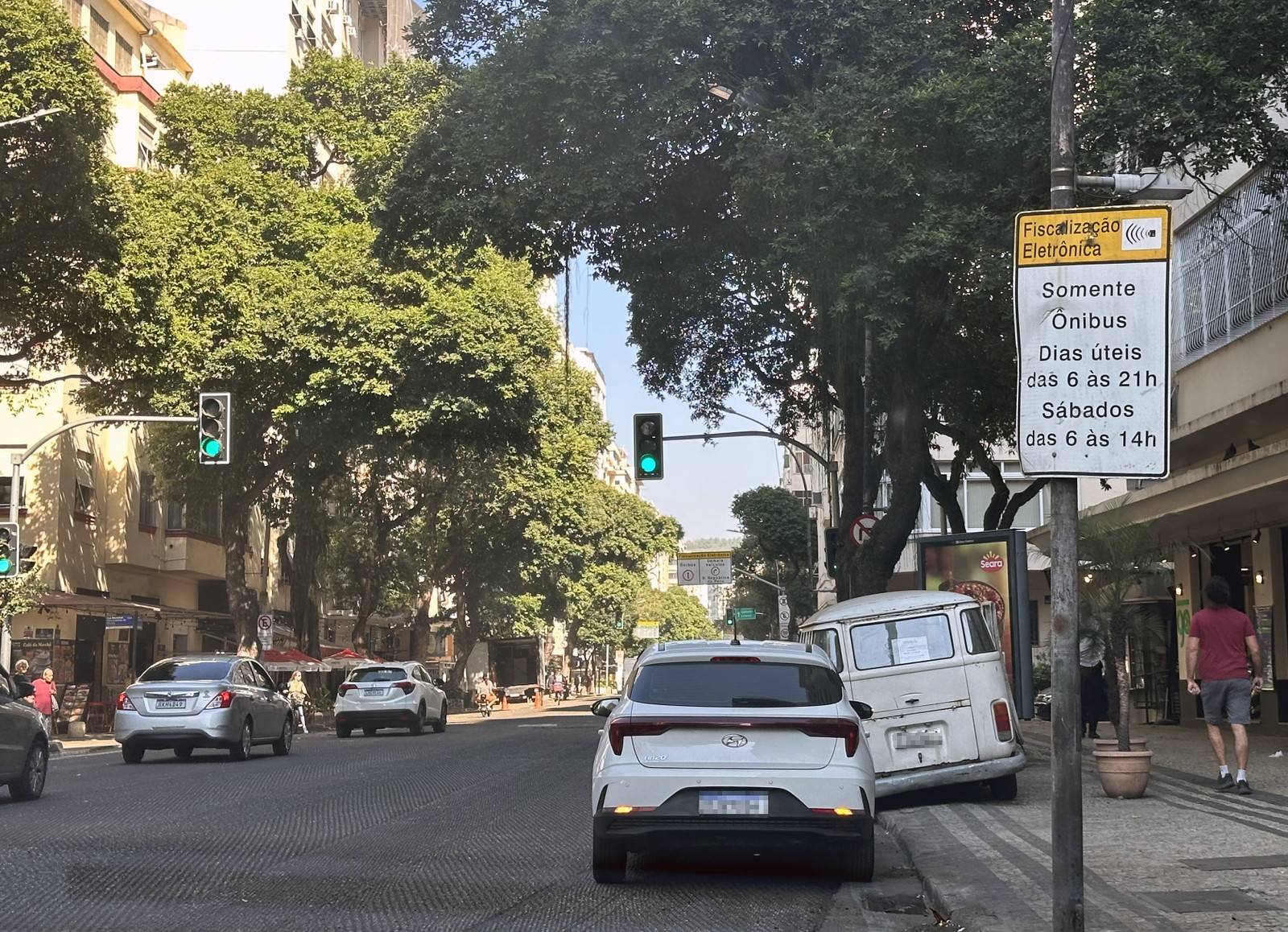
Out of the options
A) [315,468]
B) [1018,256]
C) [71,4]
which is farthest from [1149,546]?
[71,4]

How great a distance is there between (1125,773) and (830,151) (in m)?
7.98

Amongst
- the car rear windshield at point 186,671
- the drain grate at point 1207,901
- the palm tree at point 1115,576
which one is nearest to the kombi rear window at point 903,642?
the palm tree at point 1115,576

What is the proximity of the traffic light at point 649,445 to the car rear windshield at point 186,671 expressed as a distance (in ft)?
23.8

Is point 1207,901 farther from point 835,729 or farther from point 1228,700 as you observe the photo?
point 1228,700

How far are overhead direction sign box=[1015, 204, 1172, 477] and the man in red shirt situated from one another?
7.18 metres

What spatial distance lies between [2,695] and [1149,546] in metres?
12.0

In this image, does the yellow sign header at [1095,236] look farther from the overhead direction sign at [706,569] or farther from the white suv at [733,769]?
the overhead direction sign at [706,569]

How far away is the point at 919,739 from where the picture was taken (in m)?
14.0

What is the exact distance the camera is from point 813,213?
1794cm

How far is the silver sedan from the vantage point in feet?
69.2

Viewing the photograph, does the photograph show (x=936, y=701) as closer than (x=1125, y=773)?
No

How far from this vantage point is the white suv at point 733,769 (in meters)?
9.28

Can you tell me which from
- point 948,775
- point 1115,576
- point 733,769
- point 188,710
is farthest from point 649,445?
point 733,769

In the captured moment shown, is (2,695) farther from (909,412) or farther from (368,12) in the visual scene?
(368,12)
